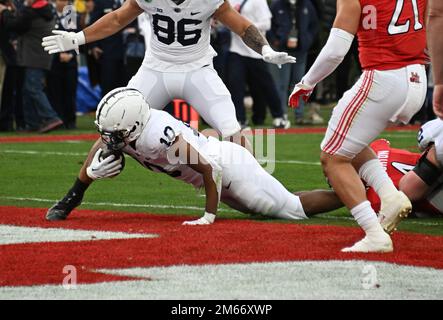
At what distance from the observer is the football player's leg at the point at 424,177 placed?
316 inches

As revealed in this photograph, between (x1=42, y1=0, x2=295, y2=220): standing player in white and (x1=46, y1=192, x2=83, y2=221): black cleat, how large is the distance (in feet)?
3.29

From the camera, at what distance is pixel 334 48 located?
6.59 m

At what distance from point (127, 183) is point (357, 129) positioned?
427cm

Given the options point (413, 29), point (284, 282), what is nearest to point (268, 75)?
point (413, 29)

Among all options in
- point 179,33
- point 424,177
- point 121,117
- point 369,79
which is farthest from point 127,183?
point 369,79

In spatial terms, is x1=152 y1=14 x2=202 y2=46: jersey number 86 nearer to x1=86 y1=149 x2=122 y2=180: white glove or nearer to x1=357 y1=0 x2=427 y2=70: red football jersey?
x1=86 y1=149 x2=122 y2=180: white glove

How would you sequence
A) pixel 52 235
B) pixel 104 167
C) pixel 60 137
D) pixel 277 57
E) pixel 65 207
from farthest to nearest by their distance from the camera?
1. pixel 60 137
2. pixel 277 57
3. pixel 65 207
4. pixel 104 167
5. pixel 52 235

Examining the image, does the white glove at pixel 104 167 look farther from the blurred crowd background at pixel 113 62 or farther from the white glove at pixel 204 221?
the blurred crowd background at pixel 113 62

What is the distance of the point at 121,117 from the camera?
24.5 feet

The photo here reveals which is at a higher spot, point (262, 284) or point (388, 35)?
point (388, 35)

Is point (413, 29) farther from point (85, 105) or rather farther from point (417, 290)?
point (85, 105)

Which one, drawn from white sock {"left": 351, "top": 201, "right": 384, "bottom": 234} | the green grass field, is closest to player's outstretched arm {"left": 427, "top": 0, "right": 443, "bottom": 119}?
white sock {"left": 351, "top": 201, "right": 384, "bottom": 234}

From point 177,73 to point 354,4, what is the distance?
7.50ft

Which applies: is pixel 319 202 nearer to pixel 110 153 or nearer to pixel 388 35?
pixel 110 153
